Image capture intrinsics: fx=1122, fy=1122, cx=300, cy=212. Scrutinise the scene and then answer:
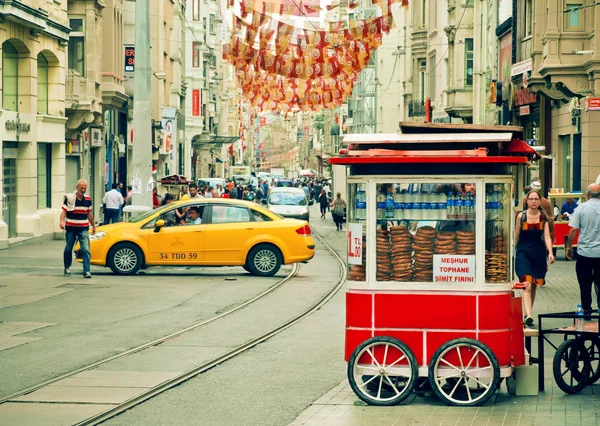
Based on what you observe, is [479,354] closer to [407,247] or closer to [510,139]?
[407,247]

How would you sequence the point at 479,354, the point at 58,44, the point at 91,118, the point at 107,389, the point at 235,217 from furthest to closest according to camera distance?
the point at 91,118, the point at 58,44, the point at 235,217, the point at 107,389, the point at 479,354

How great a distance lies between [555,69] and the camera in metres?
28.9

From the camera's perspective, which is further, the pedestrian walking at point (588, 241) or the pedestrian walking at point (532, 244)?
the pedestrian walking at point (532, 244)

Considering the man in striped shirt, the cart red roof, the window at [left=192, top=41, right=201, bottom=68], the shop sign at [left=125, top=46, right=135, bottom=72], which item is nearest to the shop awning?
the cart red roof

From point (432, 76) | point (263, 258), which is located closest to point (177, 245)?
point (263, 258)

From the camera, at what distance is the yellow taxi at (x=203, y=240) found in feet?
71.8

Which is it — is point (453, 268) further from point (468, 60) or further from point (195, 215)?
point (468, 60)

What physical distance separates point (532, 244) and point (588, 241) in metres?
1.41

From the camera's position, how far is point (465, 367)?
29.4 ft

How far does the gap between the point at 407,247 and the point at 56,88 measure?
25.7 m

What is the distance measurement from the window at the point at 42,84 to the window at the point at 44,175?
42.8 inches

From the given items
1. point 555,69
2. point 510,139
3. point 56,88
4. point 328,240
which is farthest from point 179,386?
point 328,240

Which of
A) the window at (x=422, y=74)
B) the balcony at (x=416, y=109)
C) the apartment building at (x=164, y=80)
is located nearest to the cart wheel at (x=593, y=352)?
the apartment building at (x=164, y=80)

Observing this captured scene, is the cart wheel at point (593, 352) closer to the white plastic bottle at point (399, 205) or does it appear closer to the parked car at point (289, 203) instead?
the white plastic bottle at point (399, 205)
